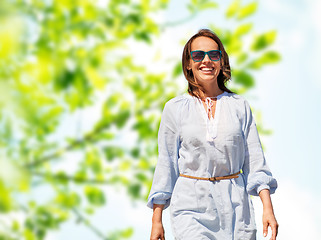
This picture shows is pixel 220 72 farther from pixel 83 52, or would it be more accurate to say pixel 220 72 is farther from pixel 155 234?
pixel 155 234

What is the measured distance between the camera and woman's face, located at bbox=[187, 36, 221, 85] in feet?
5.84

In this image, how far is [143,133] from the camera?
2197mm

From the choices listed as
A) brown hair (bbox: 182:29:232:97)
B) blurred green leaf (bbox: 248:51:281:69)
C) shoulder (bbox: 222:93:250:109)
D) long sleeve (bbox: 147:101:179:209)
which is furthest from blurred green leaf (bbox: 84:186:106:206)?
blurred green leaf (bbox: 248:51:281:69)

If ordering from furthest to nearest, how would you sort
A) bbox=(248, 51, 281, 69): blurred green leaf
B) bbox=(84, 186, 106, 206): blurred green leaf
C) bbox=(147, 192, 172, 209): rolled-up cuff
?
bbox=(84, 186, 106, 206): blurred green leaf < bbox=(248, 51, 281, 69): blurred green leaf < bbox=(147, 192, 172, 209): rolled-up cuff

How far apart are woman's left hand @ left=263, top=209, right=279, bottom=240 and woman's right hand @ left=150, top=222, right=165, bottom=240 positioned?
0.39 metres

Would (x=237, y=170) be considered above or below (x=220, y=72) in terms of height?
below

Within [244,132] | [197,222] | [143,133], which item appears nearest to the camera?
[197,222]

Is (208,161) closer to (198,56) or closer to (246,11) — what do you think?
(198,56)

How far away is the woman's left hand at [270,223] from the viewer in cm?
161

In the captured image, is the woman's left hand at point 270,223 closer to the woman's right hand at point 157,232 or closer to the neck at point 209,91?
the woman's right hand at point 157,232

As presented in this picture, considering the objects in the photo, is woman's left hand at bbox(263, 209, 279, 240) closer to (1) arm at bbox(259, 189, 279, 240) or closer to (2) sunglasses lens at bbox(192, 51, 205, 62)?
(1) arm at bbox(259, 189, 279, 240)

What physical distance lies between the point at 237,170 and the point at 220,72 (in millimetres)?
431

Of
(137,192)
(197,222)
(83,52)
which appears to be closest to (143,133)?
(137,192)

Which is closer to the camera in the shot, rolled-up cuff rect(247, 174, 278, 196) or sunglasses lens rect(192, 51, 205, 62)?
rolled-up cuff rect(247, 174, 278, 196)
